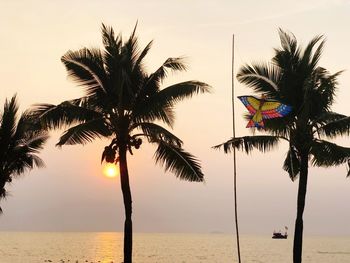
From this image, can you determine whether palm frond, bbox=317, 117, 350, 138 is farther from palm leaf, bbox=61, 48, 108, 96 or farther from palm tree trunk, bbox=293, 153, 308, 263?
palm leaf, bbox=61, 48, 108, 96

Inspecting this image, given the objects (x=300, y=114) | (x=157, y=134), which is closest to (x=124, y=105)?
(x=157, y=134)

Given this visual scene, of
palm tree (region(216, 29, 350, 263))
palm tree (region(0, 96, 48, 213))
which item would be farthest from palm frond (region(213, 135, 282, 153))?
palm tree (region(0, 96, 48, 213))

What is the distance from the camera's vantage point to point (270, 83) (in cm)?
2489

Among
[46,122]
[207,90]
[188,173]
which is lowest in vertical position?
[188,173]

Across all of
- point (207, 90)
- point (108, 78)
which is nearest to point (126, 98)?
point (108, 78)

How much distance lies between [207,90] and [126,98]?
134 inches

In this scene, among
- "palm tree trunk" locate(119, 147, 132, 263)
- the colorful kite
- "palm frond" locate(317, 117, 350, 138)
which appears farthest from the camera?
"palm frond" locate(317, 117, 350, 138)

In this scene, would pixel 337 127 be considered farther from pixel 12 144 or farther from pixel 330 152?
pixel 12 144

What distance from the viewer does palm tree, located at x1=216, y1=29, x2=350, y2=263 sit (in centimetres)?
2336

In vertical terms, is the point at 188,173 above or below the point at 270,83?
below

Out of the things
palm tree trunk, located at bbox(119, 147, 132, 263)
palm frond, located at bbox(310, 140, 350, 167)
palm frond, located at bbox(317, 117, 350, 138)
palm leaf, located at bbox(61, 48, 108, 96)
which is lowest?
palm tree trunk, located at bbox(119, 147, 132, 263)

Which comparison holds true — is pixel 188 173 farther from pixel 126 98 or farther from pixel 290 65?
pixel 290 65

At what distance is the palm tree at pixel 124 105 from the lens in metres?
23.0

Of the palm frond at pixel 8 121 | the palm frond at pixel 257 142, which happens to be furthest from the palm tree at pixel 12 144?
the palm frond at pixel 257 142
